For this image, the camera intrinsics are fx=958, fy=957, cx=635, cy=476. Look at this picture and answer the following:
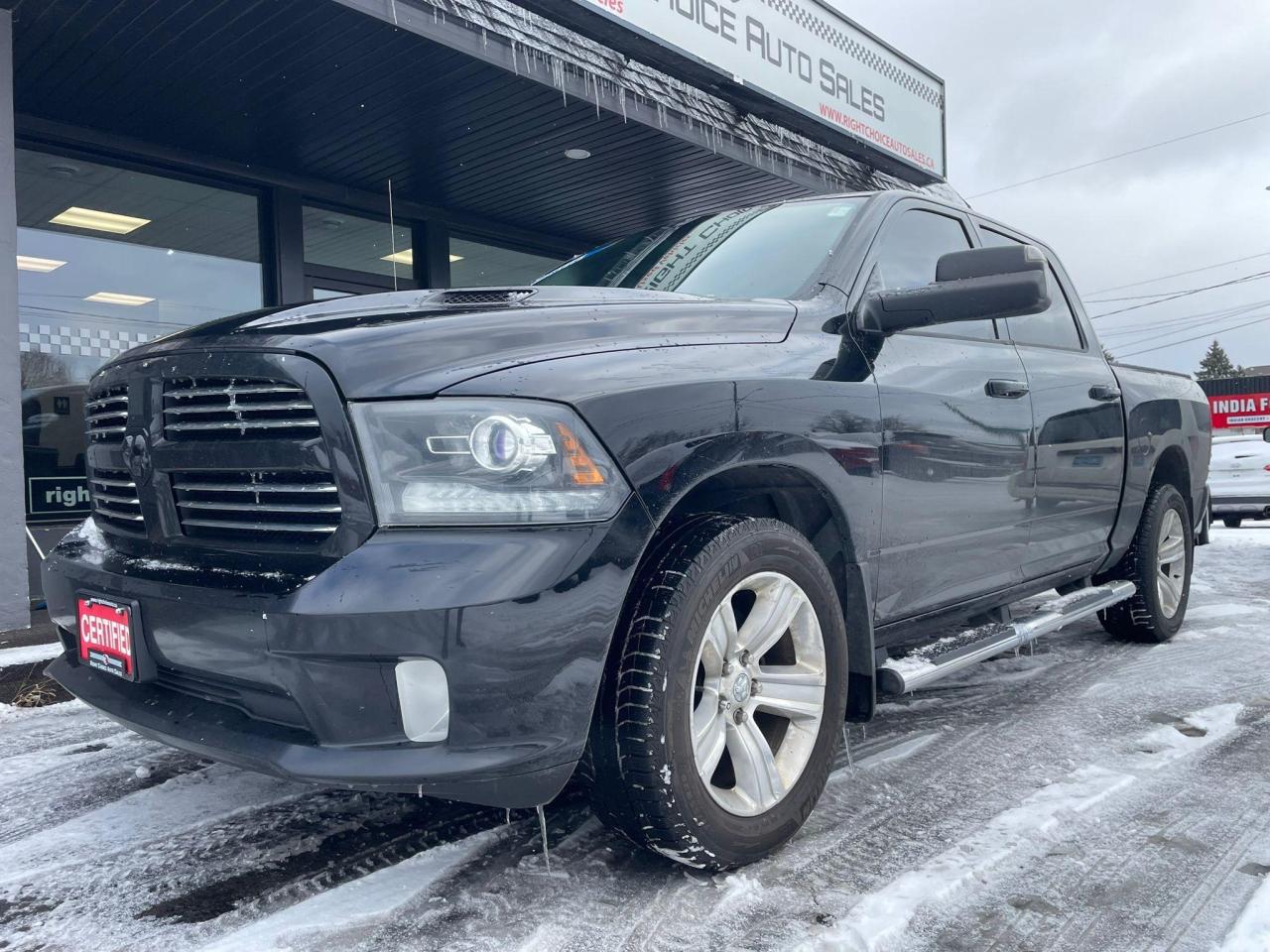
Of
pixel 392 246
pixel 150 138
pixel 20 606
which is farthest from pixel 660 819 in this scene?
pixel 392 246

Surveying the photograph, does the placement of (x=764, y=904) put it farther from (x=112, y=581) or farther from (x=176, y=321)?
(x=176, y=321)

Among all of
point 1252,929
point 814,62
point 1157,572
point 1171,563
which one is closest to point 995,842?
point 1252,929

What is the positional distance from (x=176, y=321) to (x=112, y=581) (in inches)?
238

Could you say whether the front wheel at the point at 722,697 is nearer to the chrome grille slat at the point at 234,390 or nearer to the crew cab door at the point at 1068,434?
the chrome grille slat at the point at 234,390

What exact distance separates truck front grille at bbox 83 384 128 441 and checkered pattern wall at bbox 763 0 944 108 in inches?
292

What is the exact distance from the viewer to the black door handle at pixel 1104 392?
3.91 meters

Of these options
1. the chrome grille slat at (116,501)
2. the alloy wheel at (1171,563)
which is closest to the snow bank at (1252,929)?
the chrome grille slat at (116,501)

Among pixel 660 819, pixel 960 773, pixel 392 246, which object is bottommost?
pixel 960 773

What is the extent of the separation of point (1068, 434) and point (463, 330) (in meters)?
2.58

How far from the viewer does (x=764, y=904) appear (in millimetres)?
2012

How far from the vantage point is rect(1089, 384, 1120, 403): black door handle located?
154 inches

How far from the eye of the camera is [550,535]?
181cm

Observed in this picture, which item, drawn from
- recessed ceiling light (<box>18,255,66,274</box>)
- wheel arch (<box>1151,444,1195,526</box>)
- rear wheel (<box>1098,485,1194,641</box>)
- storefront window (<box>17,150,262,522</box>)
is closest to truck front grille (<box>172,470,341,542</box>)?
rear wheel (<box>1098,485,1194,641</box>)

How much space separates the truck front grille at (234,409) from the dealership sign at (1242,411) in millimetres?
41032
